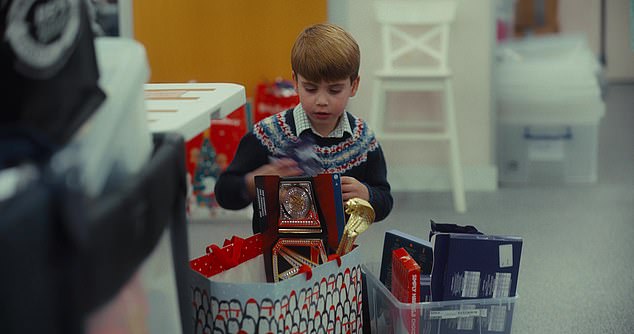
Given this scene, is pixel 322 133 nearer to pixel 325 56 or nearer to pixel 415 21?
pixel 325 56

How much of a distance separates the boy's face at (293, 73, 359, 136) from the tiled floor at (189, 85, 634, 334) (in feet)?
2.42

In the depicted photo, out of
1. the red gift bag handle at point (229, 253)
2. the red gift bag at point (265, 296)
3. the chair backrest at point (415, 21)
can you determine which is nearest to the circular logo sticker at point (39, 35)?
the red gift bag at point (265, 296)

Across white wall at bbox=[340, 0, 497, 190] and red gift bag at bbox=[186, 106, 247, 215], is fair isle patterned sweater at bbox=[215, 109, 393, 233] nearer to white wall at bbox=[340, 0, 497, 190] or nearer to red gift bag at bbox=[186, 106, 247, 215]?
red gift bag at bbox=[186, 106, 247, 215]

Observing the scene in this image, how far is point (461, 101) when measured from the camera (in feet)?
12.1

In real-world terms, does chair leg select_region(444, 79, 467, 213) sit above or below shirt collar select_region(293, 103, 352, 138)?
below

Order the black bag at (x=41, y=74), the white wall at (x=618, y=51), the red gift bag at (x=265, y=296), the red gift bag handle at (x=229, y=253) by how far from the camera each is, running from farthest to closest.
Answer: the white wall at (x=618, y=51)
the red gift bag handle at (x=229, y=253)
the red gift bag at (x=265, y=296)
the black bag at (x=41, y=74)

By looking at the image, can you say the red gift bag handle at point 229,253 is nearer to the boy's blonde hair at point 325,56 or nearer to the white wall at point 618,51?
the boy's blonde hair at point 325,56

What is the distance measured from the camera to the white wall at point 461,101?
11.8ft

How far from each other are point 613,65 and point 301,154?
14.2 ft

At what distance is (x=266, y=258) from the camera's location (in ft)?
5.07

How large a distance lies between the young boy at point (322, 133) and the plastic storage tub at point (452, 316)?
0.20 meters

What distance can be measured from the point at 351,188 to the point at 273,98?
5.73ft

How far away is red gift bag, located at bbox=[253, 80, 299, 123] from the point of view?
3273 millimetres

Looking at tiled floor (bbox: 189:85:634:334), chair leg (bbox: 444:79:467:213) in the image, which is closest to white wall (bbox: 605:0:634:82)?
tiled floor (bbox: 189:85:634:334)
